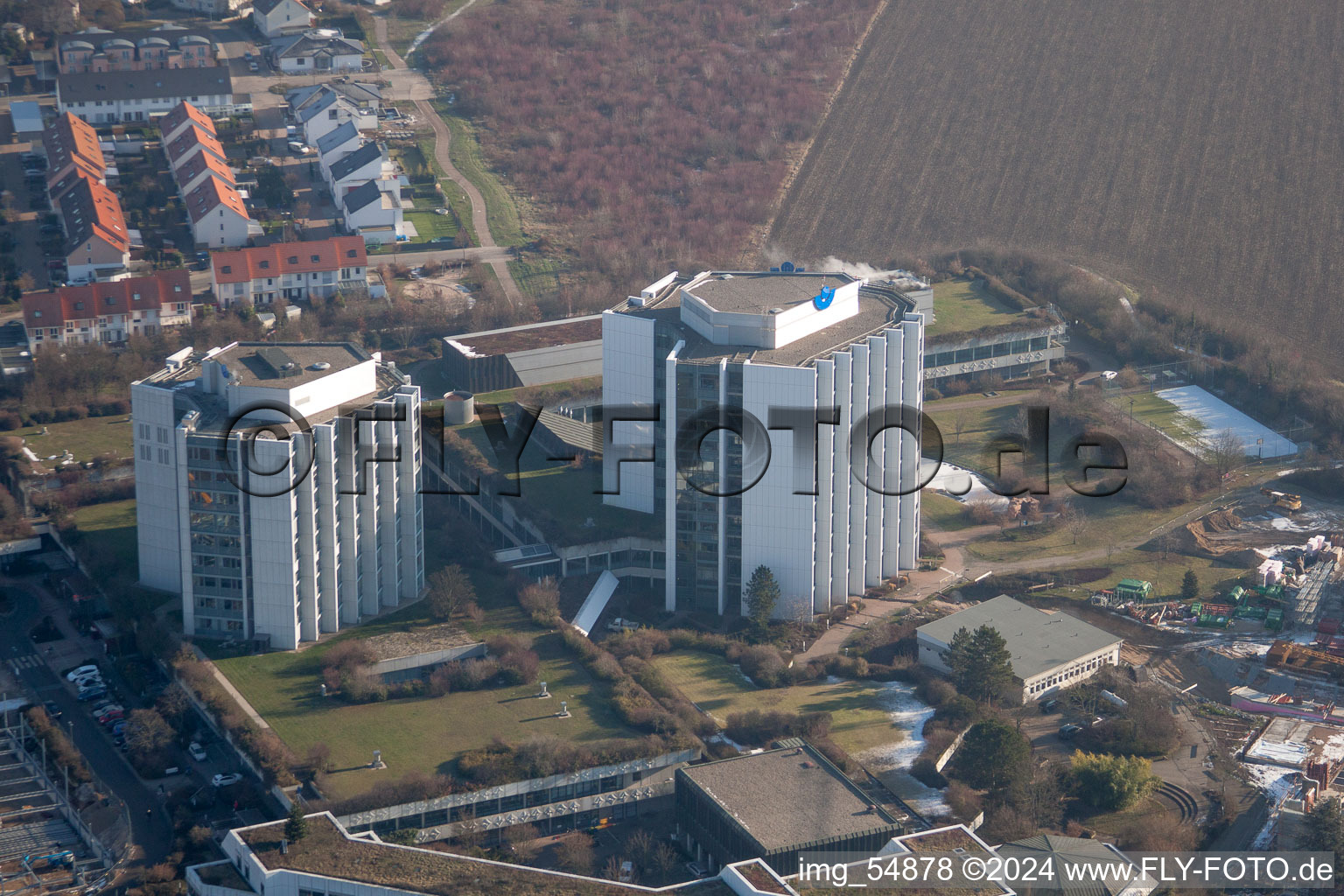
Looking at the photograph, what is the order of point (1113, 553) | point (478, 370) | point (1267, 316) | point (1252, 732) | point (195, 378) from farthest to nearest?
point (1267, 316)
point (478, 370)
point (1113, 553)
point (195, 378)
point (1252, 732)

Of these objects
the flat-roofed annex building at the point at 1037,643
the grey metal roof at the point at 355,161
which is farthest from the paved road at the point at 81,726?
the grey metal roof at the point at 355,161

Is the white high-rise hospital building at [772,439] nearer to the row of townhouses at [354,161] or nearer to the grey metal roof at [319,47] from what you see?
the row of townhouses at [354,161]

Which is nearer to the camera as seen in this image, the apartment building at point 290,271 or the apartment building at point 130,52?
the apartment building at point 290,271

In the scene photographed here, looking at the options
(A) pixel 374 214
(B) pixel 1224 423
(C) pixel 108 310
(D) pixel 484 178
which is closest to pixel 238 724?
(C) pixel 108 310

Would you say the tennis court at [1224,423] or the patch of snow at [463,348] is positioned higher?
the patch of snow at [463,348]

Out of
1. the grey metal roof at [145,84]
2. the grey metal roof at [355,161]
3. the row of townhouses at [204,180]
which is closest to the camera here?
the row of townhouses at [204,180]

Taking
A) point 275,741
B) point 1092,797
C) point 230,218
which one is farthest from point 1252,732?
point 230,218

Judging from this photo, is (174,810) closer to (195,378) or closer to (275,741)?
(275,741)
